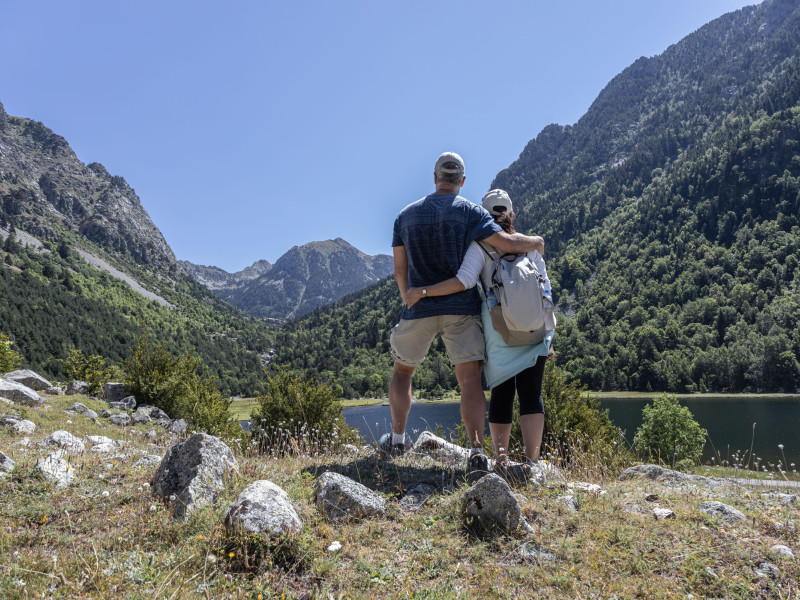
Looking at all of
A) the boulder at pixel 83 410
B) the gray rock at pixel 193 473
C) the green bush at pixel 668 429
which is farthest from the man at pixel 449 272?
the green bush at pixel 668 429

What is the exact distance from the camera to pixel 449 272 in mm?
4238

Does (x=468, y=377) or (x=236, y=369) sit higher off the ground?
(x=468, y=377)

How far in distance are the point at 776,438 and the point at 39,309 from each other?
127849 millimetres

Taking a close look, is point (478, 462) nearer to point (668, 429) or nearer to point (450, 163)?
point (450, 163)

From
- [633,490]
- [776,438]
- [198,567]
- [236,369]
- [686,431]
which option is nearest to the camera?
[198,567]

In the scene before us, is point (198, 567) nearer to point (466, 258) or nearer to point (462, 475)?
point (462, 475)

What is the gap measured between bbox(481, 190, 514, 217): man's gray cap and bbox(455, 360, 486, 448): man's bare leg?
1588mm

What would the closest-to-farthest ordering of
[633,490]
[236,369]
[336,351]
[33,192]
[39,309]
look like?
[633,490] < [39,309] < [236,369] < [336,351] < [33,192]

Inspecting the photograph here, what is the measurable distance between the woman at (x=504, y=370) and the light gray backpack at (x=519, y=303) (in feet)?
0.29

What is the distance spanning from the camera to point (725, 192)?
156 metres

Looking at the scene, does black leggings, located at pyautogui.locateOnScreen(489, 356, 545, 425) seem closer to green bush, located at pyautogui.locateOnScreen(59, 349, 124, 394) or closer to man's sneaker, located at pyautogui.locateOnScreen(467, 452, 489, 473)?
man's sneaker, located at pyautogui.locateOnScreen(467, 452, 489, 473)

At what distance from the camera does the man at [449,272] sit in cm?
412

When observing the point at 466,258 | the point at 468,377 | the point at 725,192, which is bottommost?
the point at 468,377

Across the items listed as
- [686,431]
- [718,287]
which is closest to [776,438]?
[686,431]
